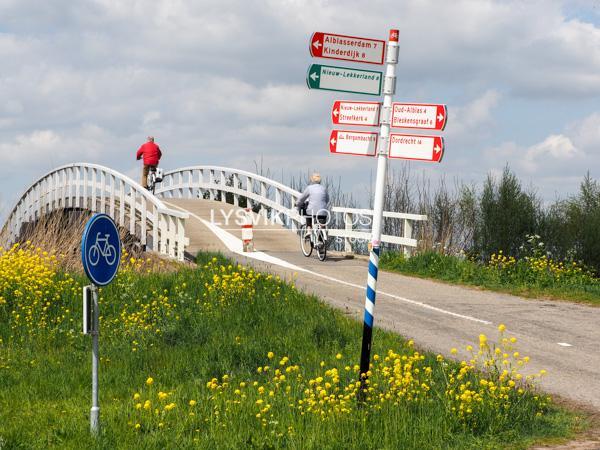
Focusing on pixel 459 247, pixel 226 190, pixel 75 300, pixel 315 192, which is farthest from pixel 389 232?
pixel 75 300

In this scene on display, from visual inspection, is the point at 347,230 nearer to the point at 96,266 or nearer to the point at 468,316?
the point at 468,316

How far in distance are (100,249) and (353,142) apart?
2.64m

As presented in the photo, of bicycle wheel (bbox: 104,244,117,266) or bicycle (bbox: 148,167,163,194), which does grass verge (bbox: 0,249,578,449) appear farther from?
bicycle (bbox: 148,167,163,194)

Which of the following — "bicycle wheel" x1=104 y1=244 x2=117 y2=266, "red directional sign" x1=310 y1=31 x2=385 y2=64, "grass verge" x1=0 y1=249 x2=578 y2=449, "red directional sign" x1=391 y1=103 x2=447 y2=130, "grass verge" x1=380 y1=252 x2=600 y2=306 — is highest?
"red directional sign" x1=310 y1=31 x2=385 y2=64

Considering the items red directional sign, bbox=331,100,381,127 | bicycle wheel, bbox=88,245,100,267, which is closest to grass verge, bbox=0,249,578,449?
bicycle wheel, bbox=88,245,100,267

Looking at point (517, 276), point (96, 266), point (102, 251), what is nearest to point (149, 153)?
point (517, 276)

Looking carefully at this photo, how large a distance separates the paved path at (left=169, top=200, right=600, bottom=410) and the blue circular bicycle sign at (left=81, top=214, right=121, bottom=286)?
4.67 metres

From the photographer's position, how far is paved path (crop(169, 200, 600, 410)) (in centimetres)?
948

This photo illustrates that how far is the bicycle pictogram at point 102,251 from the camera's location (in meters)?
6.75

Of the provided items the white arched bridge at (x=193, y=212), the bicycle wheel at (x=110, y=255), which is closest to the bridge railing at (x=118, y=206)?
the white arched bridge at (x=193, y=212)

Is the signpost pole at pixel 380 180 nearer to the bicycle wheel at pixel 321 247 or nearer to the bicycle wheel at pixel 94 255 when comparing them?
the bicycle wheel at pixel 94 255

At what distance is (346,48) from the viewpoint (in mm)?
7598

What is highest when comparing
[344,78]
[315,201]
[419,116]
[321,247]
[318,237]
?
[344,78]

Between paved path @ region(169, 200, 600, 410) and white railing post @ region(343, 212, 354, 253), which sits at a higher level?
white railing post @ region(343, 212, 354, 253)
